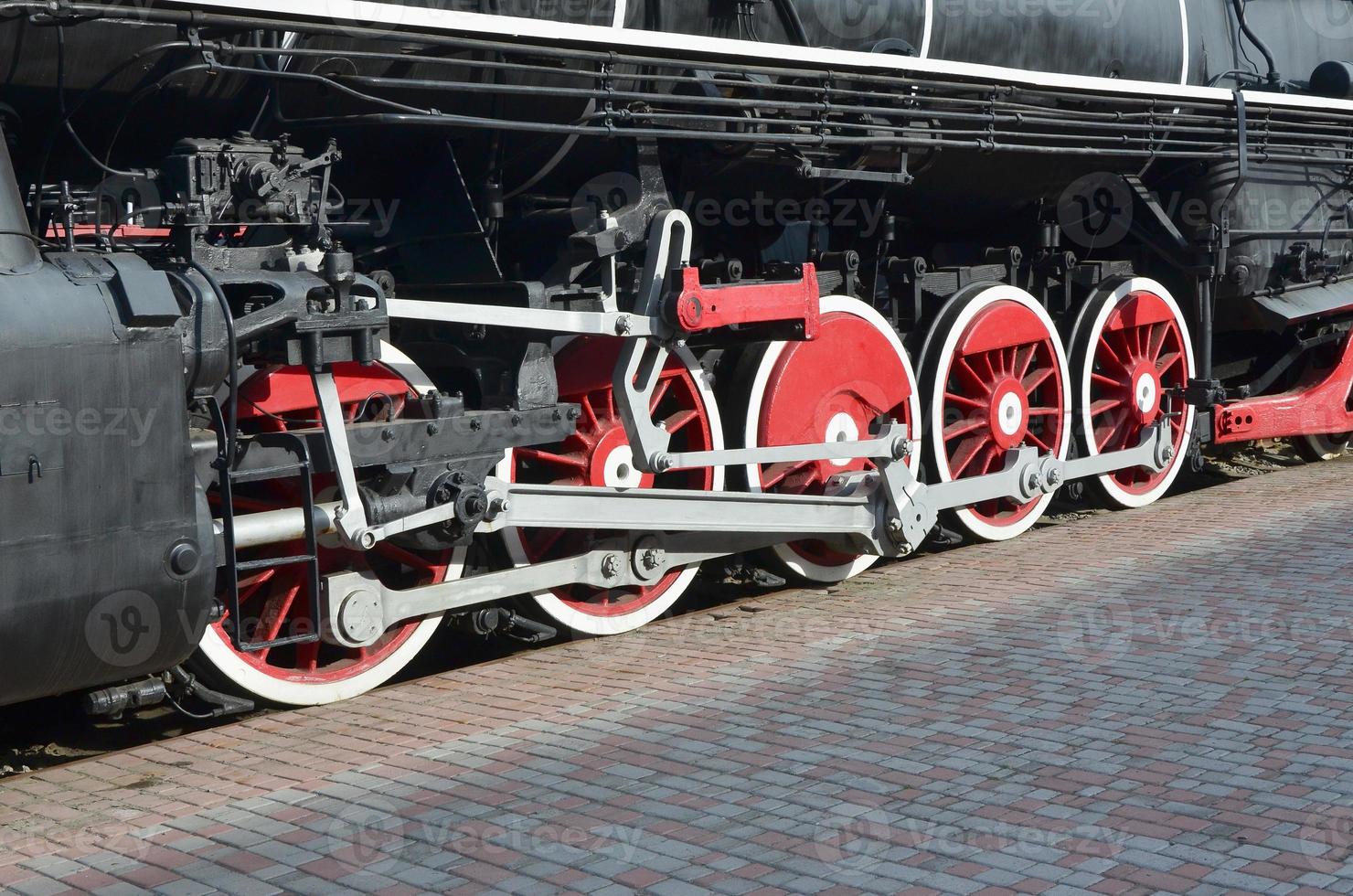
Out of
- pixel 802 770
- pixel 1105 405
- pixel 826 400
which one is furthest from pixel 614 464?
pixel 1105 405

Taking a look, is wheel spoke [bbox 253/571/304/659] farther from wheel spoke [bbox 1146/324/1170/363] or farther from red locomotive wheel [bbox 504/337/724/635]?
wheel spoke [bbox 1146/324/1170/363]

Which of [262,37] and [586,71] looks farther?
[586,71]

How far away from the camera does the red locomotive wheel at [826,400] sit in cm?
631

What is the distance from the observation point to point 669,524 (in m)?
5.62

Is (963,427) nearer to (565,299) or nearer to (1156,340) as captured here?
(1156,340)

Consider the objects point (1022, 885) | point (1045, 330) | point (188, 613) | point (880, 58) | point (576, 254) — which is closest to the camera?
point (1022, 885)

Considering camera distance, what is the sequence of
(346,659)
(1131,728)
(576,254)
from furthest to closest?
(576,254) → (346,659) → (1131,728)

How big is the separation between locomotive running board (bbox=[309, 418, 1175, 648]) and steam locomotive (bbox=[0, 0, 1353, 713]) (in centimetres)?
2

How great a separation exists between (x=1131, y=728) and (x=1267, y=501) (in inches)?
177

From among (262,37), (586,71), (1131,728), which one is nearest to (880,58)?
(586,71)

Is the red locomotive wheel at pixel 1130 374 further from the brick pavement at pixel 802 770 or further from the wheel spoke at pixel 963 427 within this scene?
the brick pavement at pixel 802 770

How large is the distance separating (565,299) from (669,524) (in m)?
0.90

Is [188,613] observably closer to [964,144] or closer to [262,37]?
[262,37]

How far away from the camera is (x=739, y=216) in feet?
21.9
